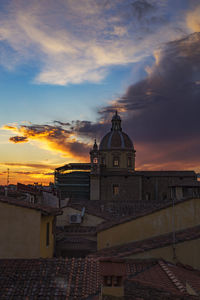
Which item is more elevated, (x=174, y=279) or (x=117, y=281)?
(x=117, y=281)

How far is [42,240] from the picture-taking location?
46.5ft

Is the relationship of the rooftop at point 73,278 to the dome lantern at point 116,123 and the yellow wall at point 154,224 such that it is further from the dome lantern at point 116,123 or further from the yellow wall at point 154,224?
the dome lantern at point 116,123

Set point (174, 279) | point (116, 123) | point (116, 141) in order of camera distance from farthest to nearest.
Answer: point (116, 123)
point (116, 141)
point (174, 279)

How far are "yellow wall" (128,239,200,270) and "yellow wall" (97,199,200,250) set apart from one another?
97.6 inches

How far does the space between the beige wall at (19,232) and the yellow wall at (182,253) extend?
4231mm

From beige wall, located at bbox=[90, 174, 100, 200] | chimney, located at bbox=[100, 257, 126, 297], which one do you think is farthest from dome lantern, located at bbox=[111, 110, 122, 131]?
chimney, located at bbox=[100, 257, 126, 297]

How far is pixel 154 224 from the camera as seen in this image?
15.8m

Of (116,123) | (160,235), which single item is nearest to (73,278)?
(160,235)

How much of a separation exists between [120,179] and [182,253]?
3990 cm

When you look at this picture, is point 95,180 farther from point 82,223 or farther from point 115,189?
point 82,223

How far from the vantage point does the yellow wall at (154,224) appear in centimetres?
1475

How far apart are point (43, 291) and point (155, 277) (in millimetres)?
3789

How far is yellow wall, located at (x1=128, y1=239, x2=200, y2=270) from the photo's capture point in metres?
12.2

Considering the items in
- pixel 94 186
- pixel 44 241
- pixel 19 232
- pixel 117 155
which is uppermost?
pixel 117 155
